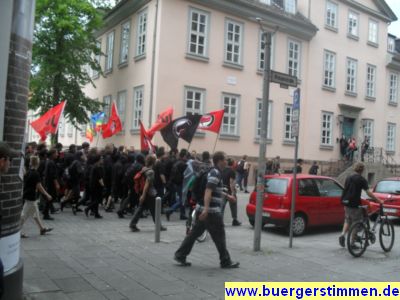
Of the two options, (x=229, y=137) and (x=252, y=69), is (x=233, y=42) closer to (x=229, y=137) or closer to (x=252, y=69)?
(x=252, y=69)

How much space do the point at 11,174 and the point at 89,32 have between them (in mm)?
21040

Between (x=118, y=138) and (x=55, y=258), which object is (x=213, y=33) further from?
(x=55, y=258)

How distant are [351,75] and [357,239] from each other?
23.4m

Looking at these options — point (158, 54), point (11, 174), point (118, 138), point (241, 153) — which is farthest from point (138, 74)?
point (11, 174)

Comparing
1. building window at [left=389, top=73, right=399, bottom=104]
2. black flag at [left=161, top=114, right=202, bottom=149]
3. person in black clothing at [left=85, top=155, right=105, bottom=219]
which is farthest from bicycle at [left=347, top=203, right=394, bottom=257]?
building window at [left=389, top=73, right=399, bottom=104]

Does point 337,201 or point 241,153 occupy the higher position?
point 241,153

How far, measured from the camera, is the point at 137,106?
78.6 ft

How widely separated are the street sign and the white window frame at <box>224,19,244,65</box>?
14.5m

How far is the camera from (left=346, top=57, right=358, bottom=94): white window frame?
30.4 meters

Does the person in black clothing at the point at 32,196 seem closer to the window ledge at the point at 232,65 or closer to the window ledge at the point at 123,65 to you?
the window ledge at the point at 232,65

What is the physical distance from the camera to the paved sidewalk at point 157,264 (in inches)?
246

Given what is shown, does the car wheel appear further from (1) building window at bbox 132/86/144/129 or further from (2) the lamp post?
(1) building window at bbox 132/86/144/129

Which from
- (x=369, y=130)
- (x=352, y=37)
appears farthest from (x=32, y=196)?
(x=369, y=130)

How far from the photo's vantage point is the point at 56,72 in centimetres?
2481
